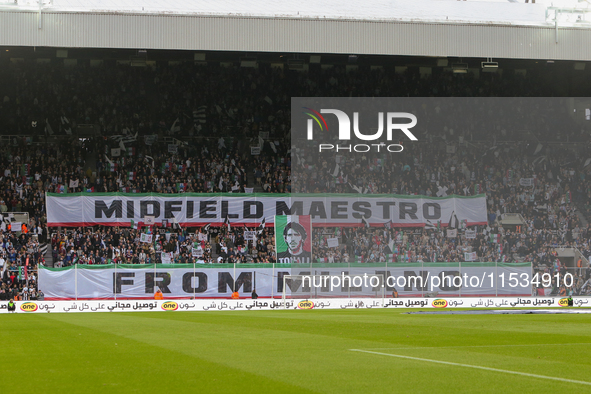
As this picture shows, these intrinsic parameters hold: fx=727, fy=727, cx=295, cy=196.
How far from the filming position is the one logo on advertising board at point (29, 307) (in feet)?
116

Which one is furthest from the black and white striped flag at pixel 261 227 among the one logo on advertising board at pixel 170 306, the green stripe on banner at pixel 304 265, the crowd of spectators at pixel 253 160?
the one logo on advertising board at pixel 170 306

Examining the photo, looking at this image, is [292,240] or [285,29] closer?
[292,240]

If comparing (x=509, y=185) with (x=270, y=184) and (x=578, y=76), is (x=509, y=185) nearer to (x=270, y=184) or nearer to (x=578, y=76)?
(x=578, y=76)

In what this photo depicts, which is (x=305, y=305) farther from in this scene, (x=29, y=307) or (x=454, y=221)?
(x=29, y=307)

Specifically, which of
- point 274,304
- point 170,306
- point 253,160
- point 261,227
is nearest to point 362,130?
point 253,160

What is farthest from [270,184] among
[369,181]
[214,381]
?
[214,381]

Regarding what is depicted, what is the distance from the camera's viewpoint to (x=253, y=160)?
48375 mm

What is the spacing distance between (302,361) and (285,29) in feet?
110

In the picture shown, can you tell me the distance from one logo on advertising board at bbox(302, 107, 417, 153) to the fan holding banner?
866 cm

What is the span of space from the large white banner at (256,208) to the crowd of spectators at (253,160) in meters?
0.81

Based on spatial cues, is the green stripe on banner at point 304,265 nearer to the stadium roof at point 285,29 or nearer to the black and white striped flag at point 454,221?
the black and white striped flag at point 454,221

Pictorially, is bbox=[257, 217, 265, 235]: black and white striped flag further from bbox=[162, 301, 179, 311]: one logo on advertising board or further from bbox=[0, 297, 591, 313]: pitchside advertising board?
bbox=[162, 301, 179, 311]: one logo on advertising board

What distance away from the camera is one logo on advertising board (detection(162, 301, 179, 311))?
122 ft

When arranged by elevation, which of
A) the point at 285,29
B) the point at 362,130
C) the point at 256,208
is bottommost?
the point at 256,208
